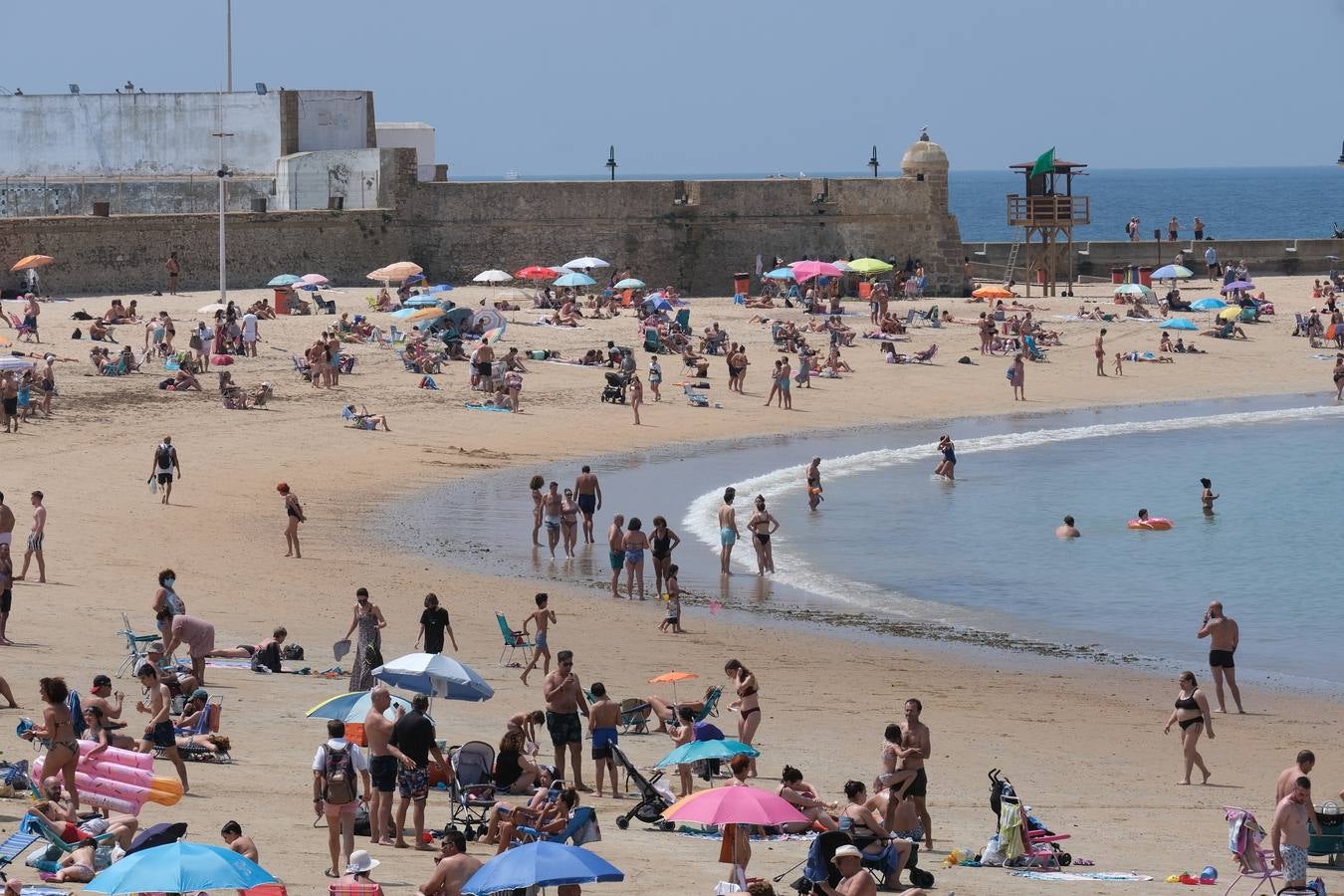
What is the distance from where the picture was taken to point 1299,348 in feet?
125

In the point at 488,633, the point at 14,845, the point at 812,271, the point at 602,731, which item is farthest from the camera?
the point at 812,271

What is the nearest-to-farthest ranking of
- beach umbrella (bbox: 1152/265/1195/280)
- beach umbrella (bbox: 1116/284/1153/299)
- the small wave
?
the small wave, beach umbrella (bbox: 1116/284/1153/299), beach umbrella (bbox: 1152/265/1195/280)

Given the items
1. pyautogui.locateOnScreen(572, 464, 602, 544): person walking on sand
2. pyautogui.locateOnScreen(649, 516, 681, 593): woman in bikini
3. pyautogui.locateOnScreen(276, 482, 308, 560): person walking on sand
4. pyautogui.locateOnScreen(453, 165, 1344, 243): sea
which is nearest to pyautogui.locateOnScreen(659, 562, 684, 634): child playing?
pyautogui.locateOnScreen(649, 516, 681, 593): woman in bikini

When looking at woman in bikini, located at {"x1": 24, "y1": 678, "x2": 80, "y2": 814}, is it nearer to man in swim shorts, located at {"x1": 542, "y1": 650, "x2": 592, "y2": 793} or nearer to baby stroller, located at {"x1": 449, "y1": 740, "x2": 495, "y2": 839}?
baby stroller, located at {"x1": 449, "y1": 740, "x2": 495, "y2": 839}

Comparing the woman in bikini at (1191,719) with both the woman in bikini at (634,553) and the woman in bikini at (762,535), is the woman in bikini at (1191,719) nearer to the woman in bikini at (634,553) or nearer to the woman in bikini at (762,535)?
the woman in bikini at (634,553)

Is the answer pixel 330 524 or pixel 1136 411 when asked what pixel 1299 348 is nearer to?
pixel 1136 411

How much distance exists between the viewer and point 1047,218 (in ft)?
141

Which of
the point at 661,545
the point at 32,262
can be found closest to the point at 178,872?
the point at 661,545

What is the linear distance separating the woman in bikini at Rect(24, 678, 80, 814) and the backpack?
4.38ft

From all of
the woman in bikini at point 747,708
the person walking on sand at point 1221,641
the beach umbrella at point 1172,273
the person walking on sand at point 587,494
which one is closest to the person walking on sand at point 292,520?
the person walking on sand at point 587,494

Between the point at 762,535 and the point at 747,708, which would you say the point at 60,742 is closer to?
the point at 747,708

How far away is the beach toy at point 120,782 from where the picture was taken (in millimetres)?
9727

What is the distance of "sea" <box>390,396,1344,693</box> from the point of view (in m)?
17.5

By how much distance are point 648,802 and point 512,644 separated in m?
4.14
